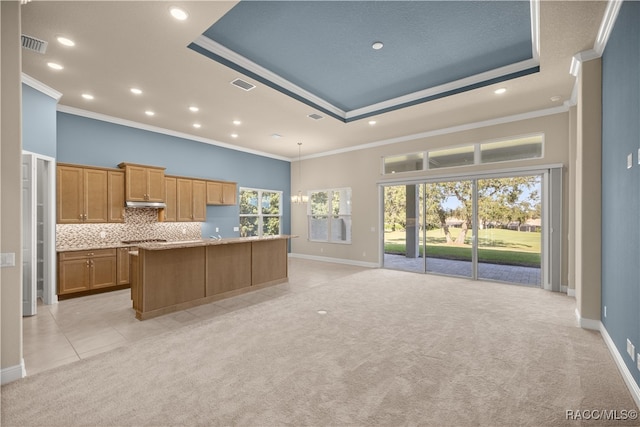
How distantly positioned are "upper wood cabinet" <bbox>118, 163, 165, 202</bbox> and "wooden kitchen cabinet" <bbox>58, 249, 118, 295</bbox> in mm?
1214

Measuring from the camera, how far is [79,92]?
479cm

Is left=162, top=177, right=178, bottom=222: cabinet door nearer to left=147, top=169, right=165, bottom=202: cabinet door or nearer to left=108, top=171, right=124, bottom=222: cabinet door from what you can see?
left=147, top=169, right=165, bottom=202: cabinet door

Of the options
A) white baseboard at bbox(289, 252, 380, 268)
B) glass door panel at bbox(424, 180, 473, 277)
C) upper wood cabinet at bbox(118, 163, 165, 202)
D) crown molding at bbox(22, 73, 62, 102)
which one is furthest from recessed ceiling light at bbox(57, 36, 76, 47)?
white baseboard at bbox(289, 252, 380, 268)

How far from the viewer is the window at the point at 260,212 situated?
8.87m

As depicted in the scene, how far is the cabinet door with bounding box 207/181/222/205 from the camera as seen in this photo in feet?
24.5

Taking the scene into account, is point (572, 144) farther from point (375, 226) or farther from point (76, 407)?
point (76, 407)

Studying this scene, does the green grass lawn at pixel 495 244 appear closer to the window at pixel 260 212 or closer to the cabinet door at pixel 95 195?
the window at pixel 260 212

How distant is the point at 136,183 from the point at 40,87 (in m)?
2.10

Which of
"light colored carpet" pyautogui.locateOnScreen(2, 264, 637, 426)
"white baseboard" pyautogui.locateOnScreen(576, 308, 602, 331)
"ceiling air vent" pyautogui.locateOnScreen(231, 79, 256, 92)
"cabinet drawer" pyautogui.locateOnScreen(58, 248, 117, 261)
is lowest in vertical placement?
"light colored carpet" pyautogui.locateOnScreen(2, 264, 637, 426)

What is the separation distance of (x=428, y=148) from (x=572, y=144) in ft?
8.95

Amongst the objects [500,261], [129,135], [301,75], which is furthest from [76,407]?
[500,261]

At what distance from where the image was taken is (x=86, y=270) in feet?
17.0

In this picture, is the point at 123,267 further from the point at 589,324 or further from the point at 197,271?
the point at 589,324

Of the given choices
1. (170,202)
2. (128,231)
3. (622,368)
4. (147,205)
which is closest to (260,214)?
(170,202)
